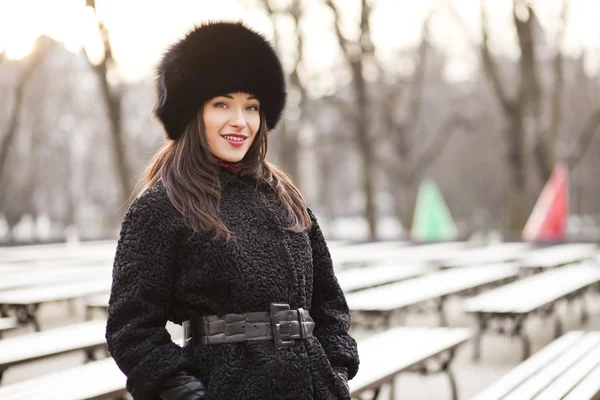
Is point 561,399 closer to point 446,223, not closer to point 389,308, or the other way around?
point 389,308

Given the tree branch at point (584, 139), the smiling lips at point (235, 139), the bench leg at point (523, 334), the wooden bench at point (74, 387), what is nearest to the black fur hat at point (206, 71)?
the smiling lips at point (235, 139)

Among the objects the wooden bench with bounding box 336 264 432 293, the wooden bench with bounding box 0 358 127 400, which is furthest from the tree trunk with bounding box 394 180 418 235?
the wooden bench with bounding box 0 358 127 400

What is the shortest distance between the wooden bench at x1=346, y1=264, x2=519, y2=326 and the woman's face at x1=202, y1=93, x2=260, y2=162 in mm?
4726

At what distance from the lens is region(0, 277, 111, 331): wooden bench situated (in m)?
7.43

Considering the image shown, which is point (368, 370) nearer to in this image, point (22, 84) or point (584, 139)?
point (22, 84)

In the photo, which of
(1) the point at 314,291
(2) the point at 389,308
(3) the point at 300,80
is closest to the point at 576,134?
(3) the point at 300,80

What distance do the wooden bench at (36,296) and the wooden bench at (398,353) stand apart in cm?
316

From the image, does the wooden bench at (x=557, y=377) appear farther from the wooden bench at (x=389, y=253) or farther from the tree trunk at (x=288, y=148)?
the tree trunk at (x=288, y=148)

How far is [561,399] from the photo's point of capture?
4.66 metres

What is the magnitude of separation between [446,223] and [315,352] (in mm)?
16756

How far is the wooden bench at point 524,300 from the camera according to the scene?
705cm

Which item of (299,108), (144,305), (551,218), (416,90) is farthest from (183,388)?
(416,90)

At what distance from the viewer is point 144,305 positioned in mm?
2211

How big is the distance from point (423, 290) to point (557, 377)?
128 inches
